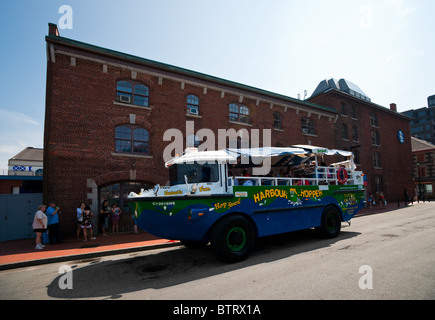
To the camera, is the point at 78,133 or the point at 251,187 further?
the point at 78,133

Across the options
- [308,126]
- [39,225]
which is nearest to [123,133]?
[39,225]

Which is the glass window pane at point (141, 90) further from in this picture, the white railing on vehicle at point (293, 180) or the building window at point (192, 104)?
the white railing on vehicle at point (293, 180)

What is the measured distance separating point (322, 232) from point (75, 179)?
10933mm

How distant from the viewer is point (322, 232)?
7.82m

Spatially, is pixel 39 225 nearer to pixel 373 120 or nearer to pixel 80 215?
pixel 80 215

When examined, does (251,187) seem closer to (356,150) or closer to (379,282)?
(379,282)

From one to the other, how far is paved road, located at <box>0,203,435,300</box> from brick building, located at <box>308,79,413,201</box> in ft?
59.1

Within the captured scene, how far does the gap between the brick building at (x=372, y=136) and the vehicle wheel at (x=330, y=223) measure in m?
15.7

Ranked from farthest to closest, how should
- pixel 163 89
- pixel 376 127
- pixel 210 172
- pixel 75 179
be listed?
1. pixel 376 127
2. pixel 163 89
3. pixel 75 179
4. pixel 210 172

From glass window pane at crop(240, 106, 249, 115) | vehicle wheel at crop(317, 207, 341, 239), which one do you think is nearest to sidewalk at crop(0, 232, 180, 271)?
vehicle wheel at crop(317, 207, 341, 239)

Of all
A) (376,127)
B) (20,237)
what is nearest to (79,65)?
(20,237)

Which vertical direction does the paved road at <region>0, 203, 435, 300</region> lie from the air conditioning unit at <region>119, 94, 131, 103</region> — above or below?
below

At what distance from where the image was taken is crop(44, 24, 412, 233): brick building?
11.1 metres

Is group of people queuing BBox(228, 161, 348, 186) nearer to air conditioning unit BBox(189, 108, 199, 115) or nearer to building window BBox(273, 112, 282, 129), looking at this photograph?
air conditioning unit BBox(189, 108, 199, 115)
